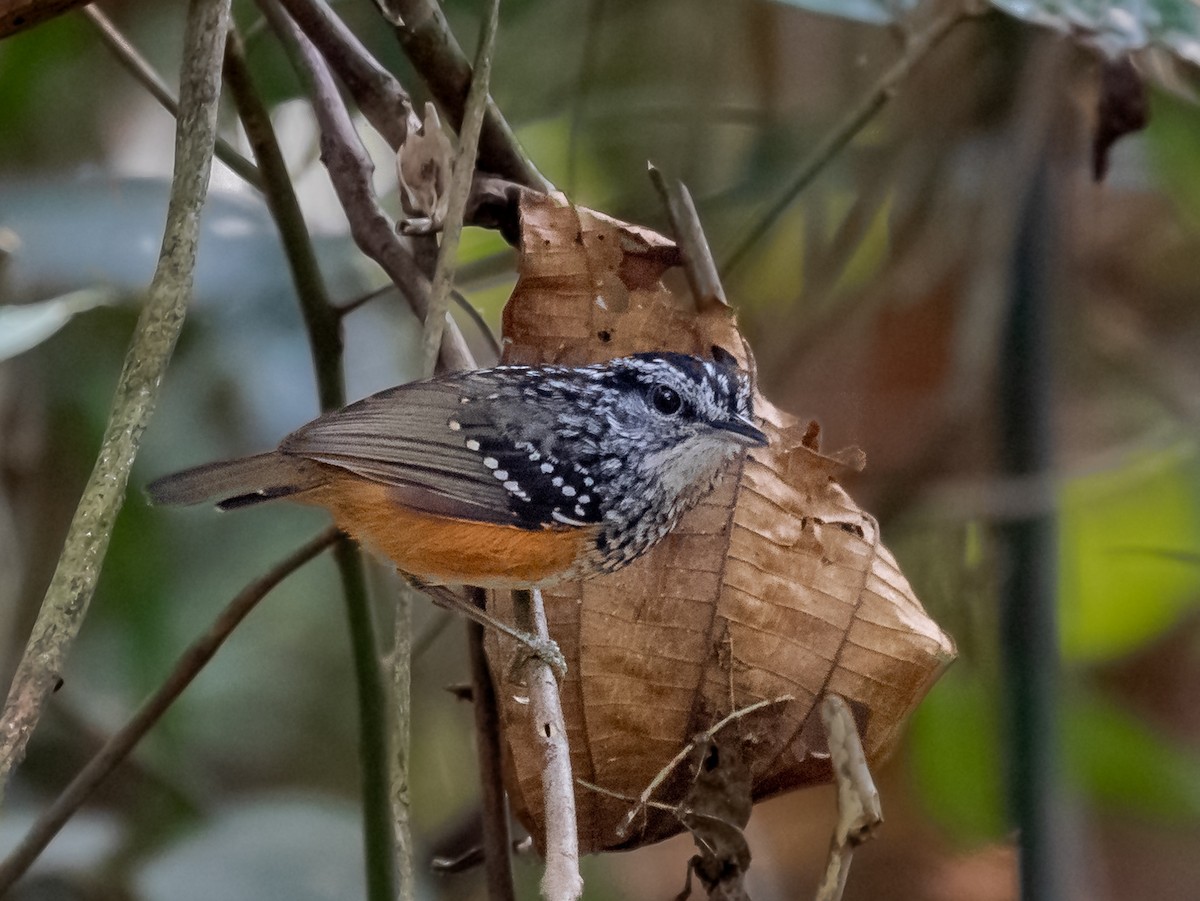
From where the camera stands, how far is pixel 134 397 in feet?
4.62

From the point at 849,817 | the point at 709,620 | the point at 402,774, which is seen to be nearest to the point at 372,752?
the point at 402,774

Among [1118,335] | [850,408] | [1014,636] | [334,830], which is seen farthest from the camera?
[1118,335]

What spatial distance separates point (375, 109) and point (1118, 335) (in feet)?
10.1

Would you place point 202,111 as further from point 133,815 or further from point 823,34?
point 823,34

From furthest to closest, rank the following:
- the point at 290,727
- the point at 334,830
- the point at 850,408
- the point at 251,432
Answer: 1. the point at 850,408
2. the point at 290,727
3. the point at 251,432
4. the point at 334,830

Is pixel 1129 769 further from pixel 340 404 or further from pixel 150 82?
pixel 150 82

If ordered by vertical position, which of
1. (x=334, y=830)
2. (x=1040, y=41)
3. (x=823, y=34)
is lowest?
(x=334, y=830)

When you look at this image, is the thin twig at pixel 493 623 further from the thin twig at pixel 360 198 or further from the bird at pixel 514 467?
the thin twig at pixel 360 198

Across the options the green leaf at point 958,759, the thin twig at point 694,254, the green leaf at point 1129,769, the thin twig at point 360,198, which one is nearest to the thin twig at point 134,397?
the thin twig at point 360,198

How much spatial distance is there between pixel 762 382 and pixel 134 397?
2.36 meters

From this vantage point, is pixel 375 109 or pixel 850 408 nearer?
pixel 375 109

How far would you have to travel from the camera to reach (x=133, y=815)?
303cm

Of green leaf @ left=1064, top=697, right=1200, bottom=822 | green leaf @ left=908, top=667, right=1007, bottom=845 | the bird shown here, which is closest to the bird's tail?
the bird

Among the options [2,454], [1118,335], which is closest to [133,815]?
[2,454]
